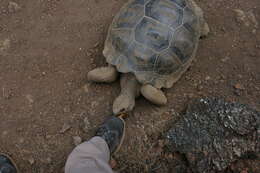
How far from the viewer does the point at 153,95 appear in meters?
3.04

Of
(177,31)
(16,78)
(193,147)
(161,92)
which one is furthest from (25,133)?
(177,31)

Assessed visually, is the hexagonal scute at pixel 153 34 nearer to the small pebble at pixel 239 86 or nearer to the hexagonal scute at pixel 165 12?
the hexagonal scute at pixel 165 12

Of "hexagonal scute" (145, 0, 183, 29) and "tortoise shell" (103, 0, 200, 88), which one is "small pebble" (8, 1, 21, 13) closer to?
"tortoise shell" (103, 0, 200, 88)

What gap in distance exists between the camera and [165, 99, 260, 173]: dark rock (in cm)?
278

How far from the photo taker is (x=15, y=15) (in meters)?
3.78

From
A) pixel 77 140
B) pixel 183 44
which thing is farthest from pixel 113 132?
pixel 183 44

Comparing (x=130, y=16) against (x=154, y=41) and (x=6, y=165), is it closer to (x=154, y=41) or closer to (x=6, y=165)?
(x=154, y=41)

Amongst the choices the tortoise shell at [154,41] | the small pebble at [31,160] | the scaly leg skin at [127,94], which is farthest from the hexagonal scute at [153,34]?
the small pebble at [31,160]

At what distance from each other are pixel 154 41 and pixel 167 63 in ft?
0.91

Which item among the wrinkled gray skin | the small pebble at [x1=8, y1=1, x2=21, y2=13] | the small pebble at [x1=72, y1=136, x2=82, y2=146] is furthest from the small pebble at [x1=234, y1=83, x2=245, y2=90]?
the small pebble at [x1=8, y1=1, x2=21, y2=13]

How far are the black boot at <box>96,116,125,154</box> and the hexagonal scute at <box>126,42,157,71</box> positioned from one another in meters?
0.60

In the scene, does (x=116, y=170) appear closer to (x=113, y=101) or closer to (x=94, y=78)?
(x=113, y=101)

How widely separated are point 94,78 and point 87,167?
3.69 feet

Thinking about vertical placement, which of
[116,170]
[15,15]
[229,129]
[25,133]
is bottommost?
[116,170]
